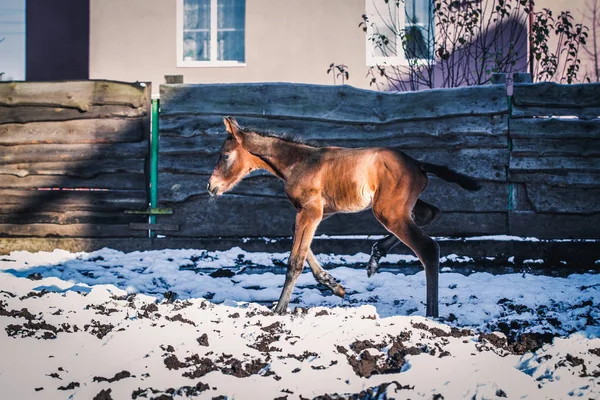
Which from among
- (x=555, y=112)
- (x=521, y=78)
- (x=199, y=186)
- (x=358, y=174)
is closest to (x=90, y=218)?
(x=199, y=186)

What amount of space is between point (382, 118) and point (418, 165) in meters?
2.61

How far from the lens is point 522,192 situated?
805 centimetres

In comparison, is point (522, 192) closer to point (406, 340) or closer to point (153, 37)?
point (406, 340)

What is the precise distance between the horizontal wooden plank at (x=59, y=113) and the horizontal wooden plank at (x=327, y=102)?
1.72ft

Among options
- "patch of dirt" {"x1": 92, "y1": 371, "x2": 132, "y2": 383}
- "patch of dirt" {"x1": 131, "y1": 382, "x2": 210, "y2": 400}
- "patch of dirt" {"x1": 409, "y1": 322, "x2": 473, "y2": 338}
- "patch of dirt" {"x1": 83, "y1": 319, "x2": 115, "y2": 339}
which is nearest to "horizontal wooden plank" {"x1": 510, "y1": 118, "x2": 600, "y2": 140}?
"patch of dirt" {"x1": 409, "y1": 322, "x2": 473, "y2": 338}

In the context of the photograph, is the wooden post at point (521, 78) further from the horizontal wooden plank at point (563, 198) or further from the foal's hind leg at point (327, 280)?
the foal's hind leg at point (327, 280)

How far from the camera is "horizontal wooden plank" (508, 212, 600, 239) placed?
7.91m

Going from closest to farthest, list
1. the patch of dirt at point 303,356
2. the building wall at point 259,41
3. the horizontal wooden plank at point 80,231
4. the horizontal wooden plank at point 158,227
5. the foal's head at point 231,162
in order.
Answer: the patch of dirt at point 303,356, the foal's head at point 231,162, the horizontal wooden plank at point 158,227, the horizontal wooden plank at point 80,231, the building wall at point 259,41

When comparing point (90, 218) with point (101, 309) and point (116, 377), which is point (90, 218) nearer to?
point (101, 309)

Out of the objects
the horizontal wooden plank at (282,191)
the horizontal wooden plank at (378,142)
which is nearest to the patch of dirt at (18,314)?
the horizontal wooden plank at (282,191)

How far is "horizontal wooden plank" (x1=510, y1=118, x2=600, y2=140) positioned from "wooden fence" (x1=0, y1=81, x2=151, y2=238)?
4978 millimetres

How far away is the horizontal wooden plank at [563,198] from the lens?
7883 millimetres

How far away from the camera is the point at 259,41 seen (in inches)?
486

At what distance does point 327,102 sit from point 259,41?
4.57 m
